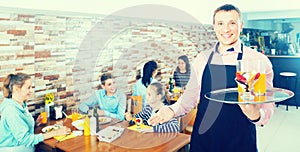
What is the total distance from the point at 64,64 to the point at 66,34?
0.34m

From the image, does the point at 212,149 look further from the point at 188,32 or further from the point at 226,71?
the point at 188,32

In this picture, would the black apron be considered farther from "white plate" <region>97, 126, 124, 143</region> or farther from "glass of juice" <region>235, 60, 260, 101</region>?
"white plate" <region>97, 126, 124, 143</region>

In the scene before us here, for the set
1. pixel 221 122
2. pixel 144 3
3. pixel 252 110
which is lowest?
pixel 221 122

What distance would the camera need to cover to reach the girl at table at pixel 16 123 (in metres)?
2.07

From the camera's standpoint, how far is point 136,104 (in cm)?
341

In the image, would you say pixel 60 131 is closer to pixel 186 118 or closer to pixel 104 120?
pixel 104 120

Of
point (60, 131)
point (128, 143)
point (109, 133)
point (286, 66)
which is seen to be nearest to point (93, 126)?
point (109, 133)

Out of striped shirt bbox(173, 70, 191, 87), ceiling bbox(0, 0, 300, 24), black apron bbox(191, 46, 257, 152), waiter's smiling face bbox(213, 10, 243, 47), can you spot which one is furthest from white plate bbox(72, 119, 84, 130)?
striped shirt bbox(173, 70, 191, 87)

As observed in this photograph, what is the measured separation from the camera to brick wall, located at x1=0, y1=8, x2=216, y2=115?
2.53 metres

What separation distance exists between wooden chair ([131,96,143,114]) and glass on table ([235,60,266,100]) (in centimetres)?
222

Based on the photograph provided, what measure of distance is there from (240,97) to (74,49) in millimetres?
2308

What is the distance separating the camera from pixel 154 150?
6.48ft

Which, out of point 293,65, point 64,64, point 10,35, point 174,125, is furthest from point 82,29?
point 293,65

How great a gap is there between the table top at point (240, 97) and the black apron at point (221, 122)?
8cm
